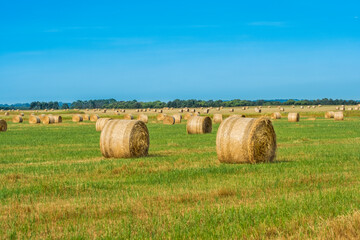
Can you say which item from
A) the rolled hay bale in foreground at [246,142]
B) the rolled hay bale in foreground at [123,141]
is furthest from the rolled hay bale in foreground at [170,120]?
the rolled hay bale in foreground at [246,142]

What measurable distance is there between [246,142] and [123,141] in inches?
203

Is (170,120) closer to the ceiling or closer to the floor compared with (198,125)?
closer to the floor

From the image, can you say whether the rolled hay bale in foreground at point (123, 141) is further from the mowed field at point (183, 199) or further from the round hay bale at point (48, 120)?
the round hay bale at point (48, 120)

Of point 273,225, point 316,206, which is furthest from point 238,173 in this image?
point 273,225

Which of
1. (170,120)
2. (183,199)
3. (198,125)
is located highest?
(198,125)

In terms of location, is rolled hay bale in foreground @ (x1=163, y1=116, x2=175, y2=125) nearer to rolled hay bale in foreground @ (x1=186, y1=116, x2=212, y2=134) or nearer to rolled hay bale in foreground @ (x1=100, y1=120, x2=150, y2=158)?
rolled hay bale in foreground @ (x1=186, y1=116, x2=212, y2=134)

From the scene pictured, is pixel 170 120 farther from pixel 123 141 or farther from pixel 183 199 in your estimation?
pixel 183 199

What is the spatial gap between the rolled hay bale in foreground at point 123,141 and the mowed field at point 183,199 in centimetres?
214

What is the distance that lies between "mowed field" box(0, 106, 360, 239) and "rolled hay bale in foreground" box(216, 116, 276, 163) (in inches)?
23.3

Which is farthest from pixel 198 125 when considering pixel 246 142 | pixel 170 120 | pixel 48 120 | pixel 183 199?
pixel 48 120

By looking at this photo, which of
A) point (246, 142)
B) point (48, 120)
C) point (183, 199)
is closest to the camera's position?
point (183, 199)

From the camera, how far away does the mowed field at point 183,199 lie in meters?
7.72

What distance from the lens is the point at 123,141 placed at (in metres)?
19.0

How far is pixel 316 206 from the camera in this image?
359 inches
